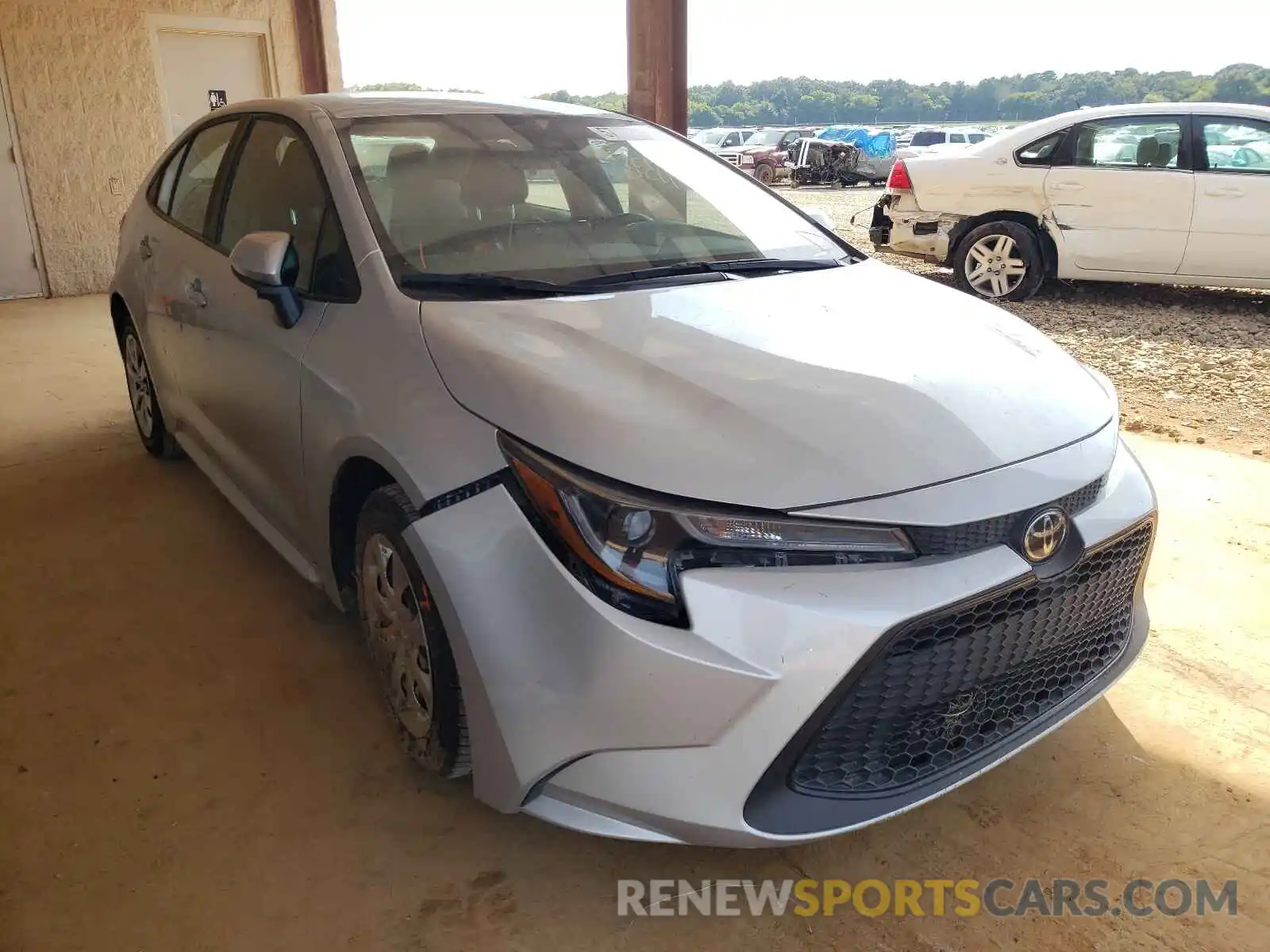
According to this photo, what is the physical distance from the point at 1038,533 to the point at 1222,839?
2.73ft

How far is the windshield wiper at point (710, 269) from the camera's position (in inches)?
87.2

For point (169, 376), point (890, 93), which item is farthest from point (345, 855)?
point (890, 93)

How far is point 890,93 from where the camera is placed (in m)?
32.8

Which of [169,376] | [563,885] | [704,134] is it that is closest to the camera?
[563,885]

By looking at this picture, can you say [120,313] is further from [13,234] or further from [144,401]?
[13,234]

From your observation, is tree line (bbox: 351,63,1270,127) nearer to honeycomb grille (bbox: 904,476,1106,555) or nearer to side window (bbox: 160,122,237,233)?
side window (bbox: 160,122,237,233)

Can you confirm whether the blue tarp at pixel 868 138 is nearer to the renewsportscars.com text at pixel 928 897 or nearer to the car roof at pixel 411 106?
the car roof at pixel 411 106

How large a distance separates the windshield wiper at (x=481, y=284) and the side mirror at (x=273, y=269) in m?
0.33

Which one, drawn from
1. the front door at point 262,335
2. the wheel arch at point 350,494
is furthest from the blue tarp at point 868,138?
the wheel arch at point 350,494

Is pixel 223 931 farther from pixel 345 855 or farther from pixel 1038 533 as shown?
pixel 1038 533

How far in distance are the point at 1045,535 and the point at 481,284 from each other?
1.24m

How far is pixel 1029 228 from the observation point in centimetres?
691

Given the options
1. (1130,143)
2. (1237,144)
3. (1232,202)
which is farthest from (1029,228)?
(1237,144)

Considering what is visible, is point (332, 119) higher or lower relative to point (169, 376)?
higher
